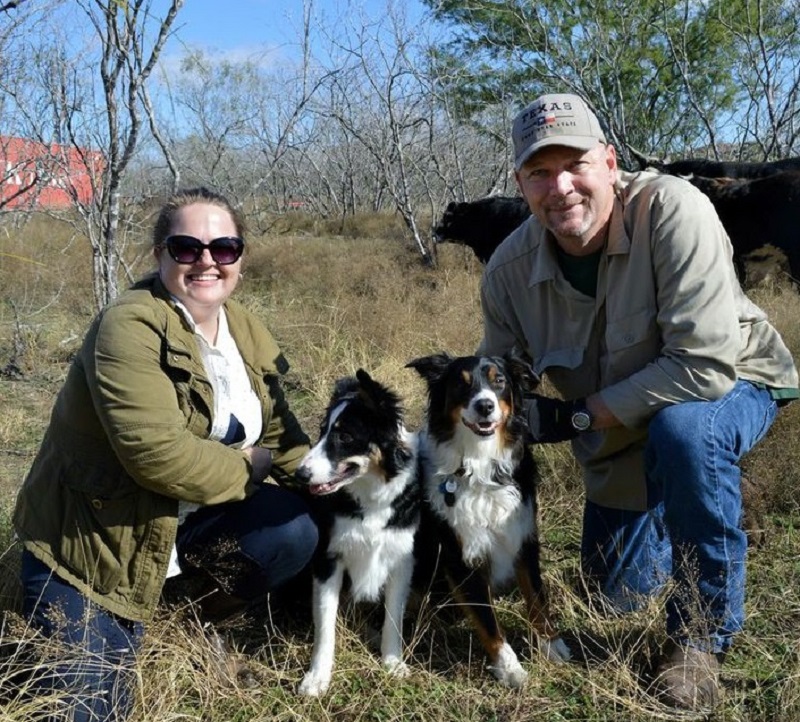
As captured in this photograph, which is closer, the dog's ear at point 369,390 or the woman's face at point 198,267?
the woman's face at point 198,267

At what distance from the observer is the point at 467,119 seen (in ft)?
43.8

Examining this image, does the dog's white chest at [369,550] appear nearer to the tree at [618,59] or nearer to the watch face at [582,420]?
the watch face at [582,420]

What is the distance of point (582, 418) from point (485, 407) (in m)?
0.36

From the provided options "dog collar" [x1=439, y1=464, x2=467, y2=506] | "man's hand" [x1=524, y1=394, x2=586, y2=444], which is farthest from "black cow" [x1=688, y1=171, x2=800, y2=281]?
"dog collar" [x1=439, y1=464, x2=467, y2=506]

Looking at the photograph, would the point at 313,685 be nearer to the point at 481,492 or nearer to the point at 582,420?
the point at 481,492

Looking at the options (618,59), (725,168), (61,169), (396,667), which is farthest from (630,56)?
(396,667)

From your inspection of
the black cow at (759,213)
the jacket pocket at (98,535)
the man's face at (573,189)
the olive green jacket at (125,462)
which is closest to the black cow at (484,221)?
the black cow at (759,213)

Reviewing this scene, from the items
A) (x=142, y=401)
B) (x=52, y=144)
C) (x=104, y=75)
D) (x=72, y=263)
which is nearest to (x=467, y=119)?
(x=72, y=263)

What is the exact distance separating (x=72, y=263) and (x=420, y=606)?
29.8ft

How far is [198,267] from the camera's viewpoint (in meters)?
2.71

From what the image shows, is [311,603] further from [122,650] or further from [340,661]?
[122,650]

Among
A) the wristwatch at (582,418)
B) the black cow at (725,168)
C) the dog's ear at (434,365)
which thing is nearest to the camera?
the wristwatch at (582,418)

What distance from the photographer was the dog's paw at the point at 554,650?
2908 millimetres

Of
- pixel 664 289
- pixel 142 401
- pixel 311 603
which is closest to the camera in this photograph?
pixel 142 401
